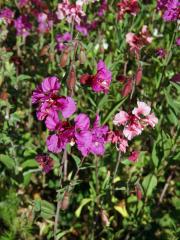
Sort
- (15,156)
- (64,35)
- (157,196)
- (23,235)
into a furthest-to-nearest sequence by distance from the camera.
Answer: (64,35) < (157,196) < (15,156) < (23,235)

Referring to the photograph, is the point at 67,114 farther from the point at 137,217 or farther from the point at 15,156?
the point at 137,217

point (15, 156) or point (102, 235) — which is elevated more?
point (15, 156)

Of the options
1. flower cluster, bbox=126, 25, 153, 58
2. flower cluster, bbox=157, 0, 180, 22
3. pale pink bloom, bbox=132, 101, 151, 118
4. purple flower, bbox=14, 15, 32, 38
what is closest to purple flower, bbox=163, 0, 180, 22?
flower cluster, bbox=157, 0, 180, 22

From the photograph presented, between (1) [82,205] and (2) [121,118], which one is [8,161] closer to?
(1) [82,205]

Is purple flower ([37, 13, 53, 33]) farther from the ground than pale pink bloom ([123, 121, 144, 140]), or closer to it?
farther from the ground

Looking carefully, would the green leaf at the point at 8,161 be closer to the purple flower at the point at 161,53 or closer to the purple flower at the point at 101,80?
the purple flower at the point at 101,80

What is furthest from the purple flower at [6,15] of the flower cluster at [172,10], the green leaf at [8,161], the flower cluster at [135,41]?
the flower cluster at [172,10]

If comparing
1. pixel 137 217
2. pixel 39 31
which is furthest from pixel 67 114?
pixel 39 31

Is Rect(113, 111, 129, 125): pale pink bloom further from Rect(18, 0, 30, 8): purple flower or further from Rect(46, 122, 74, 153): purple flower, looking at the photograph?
Rect(18, 0, 30, 8): purple flower
